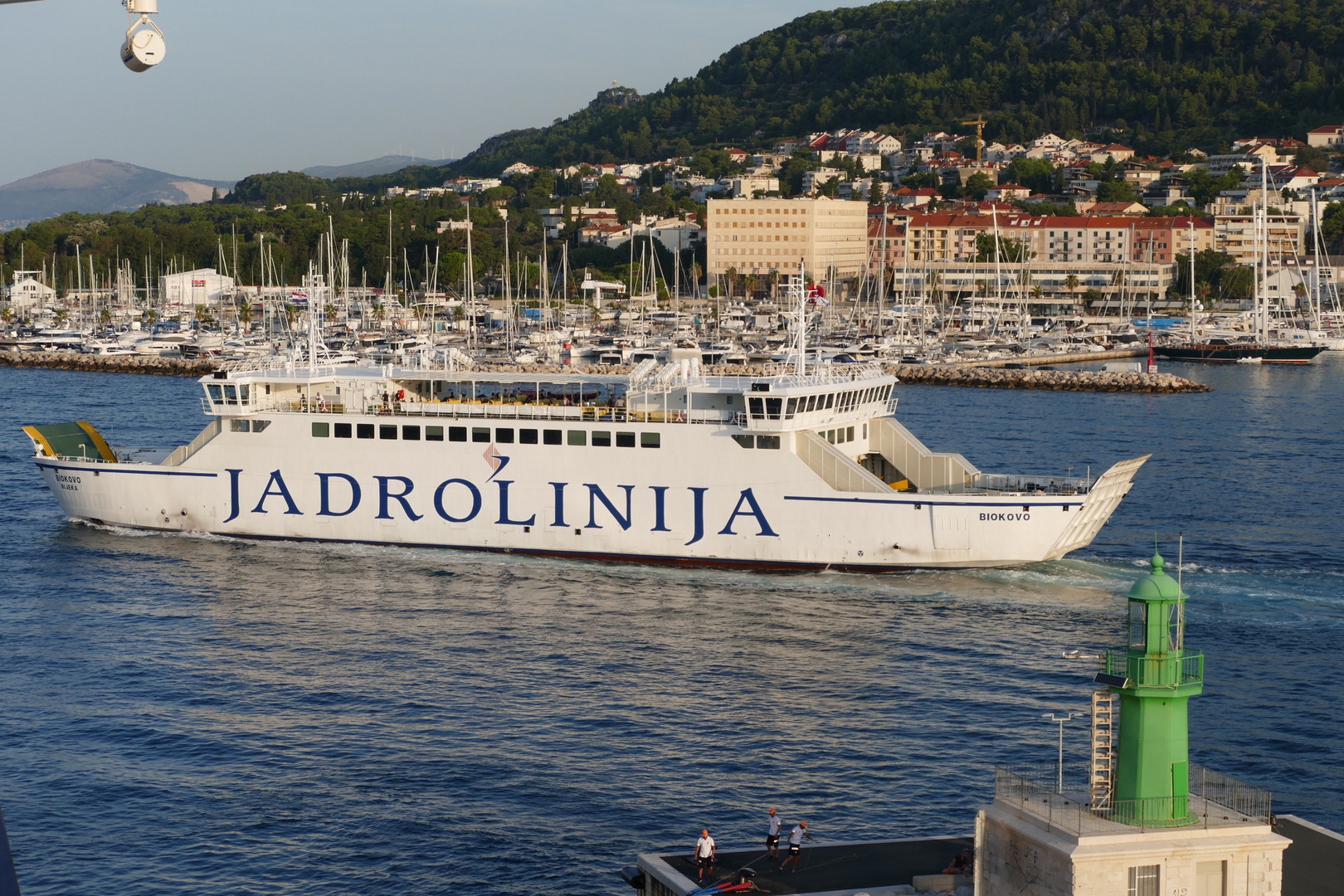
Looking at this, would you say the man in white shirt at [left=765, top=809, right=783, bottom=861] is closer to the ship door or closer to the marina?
the marina

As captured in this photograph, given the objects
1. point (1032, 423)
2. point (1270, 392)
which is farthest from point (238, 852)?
point (1270, 392)

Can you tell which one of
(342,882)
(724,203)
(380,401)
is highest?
(724,203)

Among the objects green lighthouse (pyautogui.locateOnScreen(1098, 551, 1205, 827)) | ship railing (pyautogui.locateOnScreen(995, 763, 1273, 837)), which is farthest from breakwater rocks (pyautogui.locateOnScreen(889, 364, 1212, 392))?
green lighthouse (pyautogui.locateOnScreen(1098, 551, 1205, 827))

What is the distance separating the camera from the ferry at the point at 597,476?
112 feet

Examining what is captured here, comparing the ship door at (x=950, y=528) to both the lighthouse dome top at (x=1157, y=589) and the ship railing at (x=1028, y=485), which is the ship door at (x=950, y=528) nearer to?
the ship railing at (x=1028, y=485)

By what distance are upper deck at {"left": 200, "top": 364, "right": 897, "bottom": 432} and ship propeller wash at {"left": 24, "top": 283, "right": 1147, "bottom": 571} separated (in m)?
0.06

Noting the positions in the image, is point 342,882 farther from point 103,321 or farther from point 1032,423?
point 103,321

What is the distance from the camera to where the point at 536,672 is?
2752 centimetres

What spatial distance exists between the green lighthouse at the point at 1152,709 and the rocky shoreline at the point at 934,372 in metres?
59.8

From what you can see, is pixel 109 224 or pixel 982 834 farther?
pixel 109 224

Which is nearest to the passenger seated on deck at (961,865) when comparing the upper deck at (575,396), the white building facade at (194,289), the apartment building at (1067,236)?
the upper deck at (575,396)

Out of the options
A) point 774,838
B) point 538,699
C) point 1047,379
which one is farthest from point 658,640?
point 1047,379

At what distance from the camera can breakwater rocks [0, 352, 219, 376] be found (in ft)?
317

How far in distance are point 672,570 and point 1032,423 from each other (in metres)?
35.9
